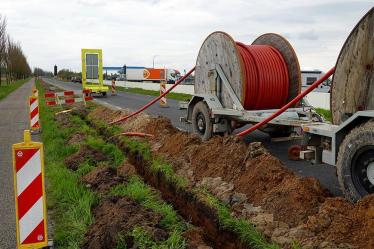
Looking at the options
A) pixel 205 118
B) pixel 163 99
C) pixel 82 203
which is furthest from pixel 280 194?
pixel 163 99

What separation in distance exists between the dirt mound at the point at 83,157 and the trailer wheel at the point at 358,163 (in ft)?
13.5

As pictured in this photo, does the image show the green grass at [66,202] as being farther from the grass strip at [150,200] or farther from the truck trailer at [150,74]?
the truck trailer at [150,74]

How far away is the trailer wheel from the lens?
4.45m

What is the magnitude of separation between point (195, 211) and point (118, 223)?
4.58 feet

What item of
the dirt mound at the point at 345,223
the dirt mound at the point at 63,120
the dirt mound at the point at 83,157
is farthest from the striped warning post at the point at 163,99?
the dirt mound at the point at 345,223

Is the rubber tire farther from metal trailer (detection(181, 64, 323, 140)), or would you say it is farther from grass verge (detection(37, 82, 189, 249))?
grass verge (detection(37, 82, 189, 249))

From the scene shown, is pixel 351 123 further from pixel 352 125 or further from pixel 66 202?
pixel 66 202

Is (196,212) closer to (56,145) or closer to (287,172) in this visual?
(287,172)

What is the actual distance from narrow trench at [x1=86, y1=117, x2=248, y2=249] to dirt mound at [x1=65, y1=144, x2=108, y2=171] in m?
0.84

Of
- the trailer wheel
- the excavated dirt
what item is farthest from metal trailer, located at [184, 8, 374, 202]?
the excavated dirt

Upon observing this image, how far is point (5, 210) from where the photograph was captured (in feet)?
16.5

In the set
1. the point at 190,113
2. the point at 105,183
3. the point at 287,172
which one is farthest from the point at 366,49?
the point at 190,113

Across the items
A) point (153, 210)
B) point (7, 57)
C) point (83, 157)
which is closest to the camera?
point (153, 210)

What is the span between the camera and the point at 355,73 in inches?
193
